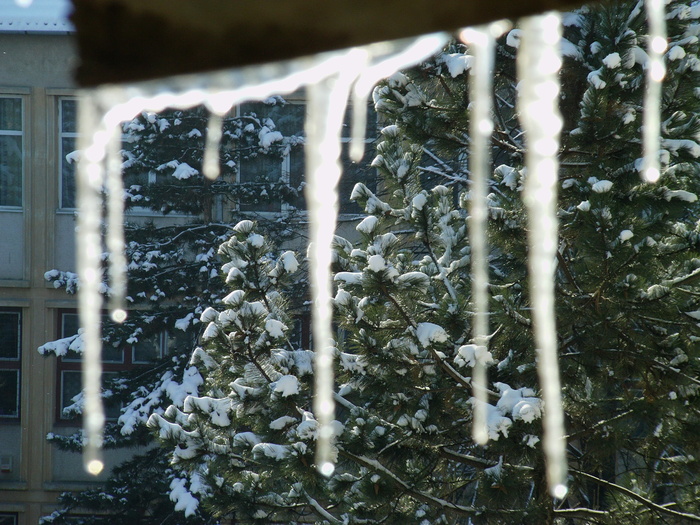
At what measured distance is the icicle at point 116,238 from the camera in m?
11.4

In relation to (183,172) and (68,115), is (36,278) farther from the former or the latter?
(183,172)

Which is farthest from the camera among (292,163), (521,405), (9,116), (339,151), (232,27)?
(9,116)

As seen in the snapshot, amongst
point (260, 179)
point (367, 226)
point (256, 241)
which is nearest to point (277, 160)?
point (260, 179)

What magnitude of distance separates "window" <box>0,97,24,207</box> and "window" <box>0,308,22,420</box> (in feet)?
6.83

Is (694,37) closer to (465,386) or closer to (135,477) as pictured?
(465,386)

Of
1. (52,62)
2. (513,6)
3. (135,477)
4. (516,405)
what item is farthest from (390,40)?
(52,62)

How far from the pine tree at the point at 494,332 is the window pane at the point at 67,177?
30.3 ft

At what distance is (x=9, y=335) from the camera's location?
46.1 ft

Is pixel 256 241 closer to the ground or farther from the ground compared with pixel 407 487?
farther from the ground

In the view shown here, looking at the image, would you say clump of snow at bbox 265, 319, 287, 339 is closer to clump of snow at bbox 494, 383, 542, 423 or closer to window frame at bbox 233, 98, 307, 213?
clump of snow at bbox 494, 383, 542, 423

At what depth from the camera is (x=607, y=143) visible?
16.8 feet

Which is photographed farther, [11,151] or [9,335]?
[9,335]

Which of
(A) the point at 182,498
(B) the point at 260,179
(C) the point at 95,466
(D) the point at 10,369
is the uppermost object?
(B) the point at 260,179

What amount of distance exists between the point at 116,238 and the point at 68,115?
12.6 feet
